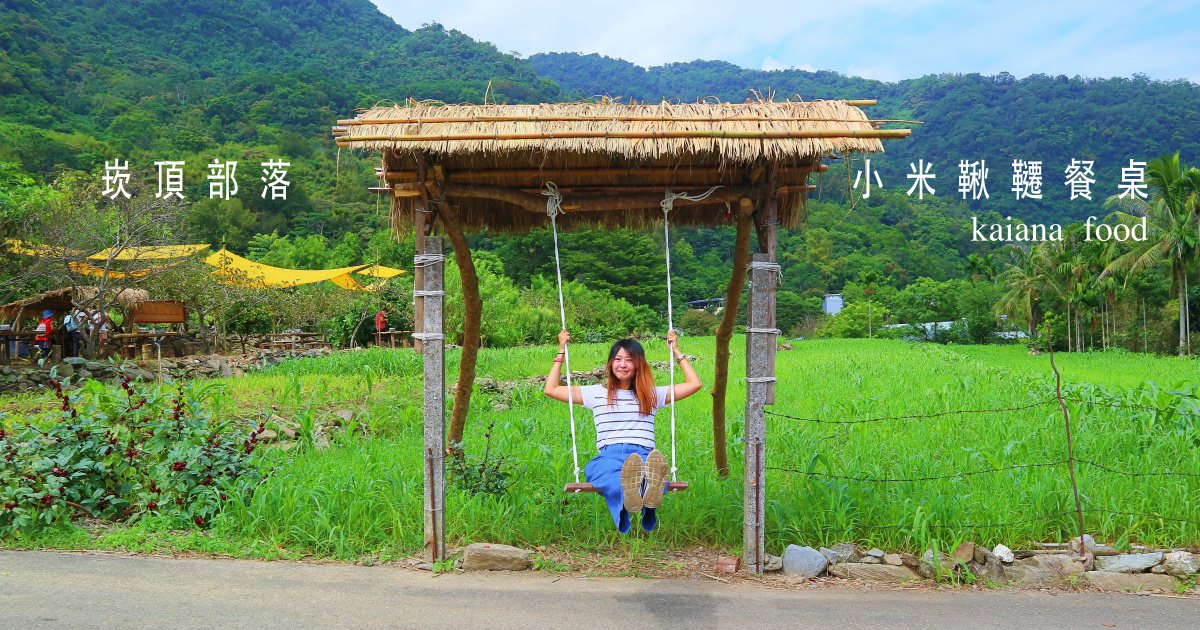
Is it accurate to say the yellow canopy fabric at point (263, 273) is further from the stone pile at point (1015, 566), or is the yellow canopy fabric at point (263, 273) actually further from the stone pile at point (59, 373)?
the stone pile at point (1015, 566)

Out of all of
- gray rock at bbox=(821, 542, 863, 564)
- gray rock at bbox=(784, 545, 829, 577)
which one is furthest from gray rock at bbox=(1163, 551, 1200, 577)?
gray rock at bbox=(784, 545, 829, 577)

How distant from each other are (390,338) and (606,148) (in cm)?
1536

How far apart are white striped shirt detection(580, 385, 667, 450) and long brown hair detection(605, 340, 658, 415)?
0.09 ft

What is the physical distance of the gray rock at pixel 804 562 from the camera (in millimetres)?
4152

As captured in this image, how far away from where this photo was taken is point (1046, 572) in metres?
4.09

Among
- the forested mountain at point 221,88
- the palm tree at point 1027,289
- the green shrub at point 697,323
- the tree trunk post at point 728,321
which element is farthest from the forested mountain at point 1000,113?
the tree trunk post at point 728,321

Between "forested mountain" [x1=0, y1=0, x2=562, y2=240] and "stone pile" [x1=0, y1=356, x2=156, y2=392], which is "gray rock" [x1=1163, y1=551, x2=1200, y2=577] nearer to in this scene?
"stone pile" [x1=0, y1=356, x2=156, y2=392]

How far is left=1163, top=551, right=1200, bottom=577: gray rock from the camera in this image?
13.3 ft

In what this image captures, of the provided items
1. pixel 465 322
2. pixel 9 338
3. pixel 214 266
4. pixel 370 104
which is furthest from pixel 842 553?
pixel 370 104

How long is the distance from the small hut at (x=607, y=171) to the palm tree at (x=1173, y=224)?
1036 inches

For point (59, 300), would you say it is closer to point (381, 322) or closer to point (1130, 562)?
point (381, 322)

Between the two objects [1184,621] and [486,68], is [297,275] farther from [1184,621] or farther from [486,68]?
[486,68]

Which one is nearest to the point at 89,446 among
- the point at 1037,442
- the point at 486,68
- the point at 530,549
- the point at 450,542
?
the point at 450,542

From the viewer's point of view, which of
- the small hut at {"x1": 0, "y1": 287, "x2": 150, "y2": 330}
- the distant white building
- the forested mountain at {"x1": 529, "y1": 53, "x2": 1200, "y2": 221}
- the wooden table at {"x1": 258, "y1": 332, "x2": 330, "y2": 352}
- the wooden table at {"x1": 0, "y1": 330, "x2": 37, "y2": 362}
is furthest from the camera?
the forested mountain at {"x1": 529, "y1": 53, "x2": 1200, "y2": 221}
